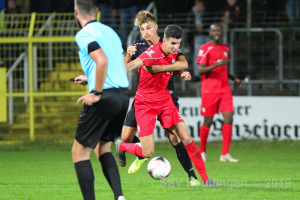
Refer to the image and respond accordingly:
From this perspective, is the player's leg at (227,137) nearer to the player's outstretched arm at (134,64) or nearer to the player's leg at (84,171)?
the player's outstretched arm at (134,64)

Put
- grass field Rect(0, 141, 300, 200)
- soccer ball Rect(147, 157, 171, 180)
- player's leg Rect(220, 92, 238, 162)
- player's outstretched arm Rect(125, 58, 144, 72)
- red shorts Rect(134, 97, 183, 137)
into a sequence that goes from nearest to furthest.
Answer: player's outstretched arm Rect(125, 58, 144, 72) → grass field Rect(0, 141, 300, 200) → soccer ball Rect(147, 157, 171, 180) → red shorts Rect(134, 97, 183, 137) → player's leg Rect(220, 92, 238, 162)

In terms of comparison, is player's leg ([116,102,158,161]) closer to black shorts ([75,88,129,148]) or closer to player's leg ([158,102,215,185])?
player's leg ([158,102,215,185])

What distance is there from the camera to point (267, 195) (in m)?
7.54

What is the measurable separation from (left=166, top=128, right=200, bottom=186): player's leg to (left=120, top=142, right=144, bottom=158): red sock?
0.45 m

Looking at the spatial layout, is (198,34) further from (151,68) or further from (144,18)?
(151,68)

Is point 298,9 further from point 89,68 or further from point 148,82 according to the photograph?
point 89,68

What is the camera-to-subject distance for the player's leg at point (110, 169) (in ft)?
20.5

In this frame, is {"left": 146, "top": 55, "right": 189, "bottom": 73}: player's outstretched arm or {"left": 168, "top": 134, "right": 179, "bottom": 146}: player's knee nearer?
{"left": 146, "top": 55, "right": 189, "bottom": 73}: player's outstretched arm

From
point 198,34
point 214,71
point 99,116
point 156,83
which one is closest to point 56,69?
point 198,34

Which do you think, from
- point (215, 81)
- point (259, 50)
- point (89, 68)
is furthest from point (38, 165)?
point (259, 50)

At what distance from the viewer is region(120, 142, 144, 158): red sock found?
8.81m

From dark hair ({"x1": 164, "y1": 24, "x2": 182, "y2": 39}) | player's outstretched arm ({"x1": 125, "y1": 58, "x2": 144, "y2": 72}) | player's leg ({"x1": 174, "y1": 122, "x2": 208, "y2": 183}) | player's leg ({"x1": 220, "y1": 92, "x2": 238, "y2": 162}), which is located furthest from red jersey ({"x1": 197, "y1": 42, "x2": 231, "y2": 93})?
player's outstretched arm ({"x1": 125, "y1": 58, "x2": 144, "y2": 72})

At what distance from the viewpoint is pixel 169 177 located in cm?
947

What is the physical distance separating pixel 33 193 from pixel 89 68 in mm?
2435
